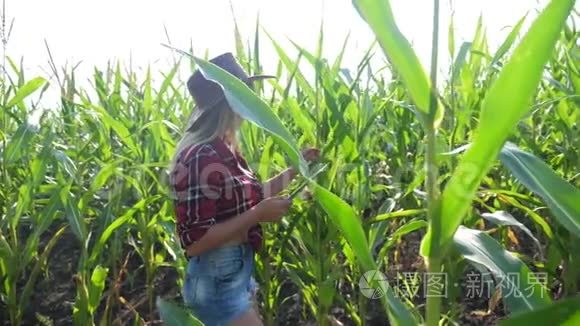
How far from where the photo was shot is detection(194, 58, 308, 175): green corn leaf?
710 mm

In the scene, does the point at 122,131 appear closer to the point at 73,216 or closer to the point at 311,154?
the point at 73,216

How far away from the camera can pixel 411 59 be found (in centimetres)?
63

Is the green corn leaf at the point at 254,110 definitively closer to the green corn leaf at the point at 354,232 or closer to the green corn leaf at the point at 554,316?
the green corn leaf at the point at 354,232

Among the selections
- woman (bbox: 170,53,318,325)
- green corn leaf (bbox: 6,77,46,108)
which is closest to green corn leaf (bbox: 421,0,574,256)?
woman (bbox: 170,53,318,325)

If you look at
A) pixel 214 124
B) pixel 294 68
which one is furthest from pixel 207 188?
pixel 294 68

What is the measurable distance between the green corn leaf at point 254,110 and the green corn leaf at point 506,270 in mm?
199

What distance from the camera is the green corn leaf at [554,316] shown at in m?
0.53

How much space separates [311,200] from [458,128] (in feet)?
1.21

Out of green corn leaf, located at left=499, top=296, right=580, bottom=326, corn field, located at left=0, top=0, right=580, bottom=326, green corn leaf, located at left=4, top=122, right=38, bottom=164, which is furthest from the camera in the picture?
green corn leaf, located at left=4, top=122, right=38, bottom=164

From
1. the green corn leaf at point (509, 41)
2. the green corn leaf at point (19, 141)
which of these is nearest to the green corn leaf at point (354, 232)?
the green corn leaf at point (509, 41)

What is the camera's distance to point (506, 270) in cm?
76

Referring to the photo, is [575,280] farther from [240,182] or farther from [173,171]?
[173,171]

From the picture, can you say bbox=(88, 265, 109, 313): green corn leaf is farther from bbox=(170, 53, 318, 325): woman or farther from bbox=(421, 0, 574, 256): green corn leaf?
bbox=(421, 0, 574, 256): green corn leaf

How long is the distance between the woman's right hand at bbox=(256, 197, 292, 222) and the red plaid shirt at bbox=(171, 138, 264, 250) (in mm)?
84
